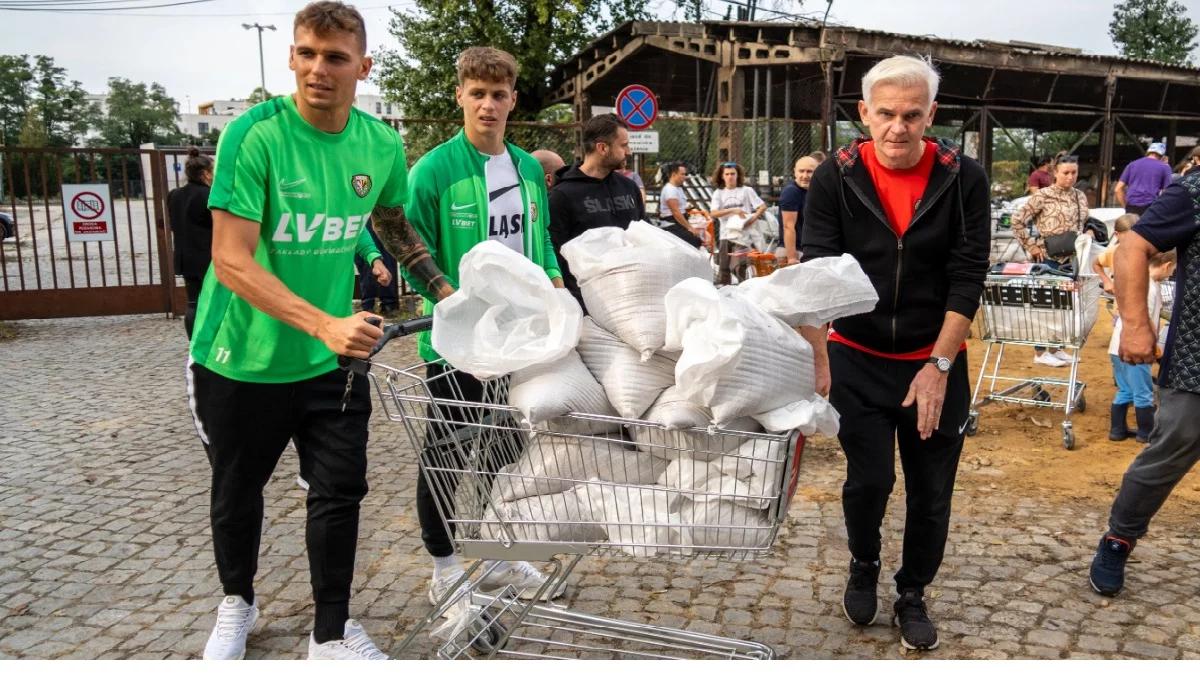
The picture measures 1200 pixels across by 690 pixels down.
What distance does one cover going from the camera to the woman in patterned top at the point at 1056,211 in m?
8.56

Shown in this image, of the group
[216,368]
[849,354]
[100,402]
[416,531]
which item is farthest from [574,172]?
[100,402]

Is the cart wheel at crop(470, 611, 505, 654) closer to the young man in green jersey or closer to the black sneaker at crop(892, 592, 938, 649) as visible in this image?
the young man in green jersey

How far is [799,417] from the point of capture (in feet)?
8.21

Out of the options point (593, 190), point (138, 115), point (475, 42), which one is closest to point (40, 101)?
point (138, 115)

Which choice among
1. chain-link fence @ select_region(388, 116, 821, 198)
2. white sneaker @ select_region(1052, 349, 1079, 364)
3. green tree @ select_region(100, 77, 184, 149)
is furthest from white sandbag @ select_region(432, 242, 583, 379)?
green tree @ select_region(100, 77, 184, 149)

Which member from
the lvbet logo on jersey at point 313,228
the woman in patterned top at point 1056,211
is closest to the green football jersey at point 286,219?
the lvbet logo on jersey at point 313,228

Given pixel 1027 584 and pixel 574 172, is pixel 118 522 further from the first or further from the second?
pixel 1027 584

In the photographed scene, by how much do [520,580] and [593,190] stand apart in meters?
2.33

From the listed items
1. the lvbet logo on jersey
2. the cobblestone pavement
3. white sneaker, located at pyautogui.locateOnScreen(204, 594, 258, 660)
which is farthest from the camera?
the cobblestone pavement

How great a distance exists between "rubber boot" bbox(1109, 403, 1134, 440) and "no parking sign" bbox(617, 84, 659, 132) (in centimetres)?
776

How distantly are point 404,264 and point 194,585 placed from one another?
1.76m

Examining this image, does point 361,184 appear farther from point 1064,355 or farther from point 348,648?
point 1064,355

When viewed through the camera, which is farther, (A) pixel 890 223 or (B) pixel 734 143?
(B) pixel 734 143

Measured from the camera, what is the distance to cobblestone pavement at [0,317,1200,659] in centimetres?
346
